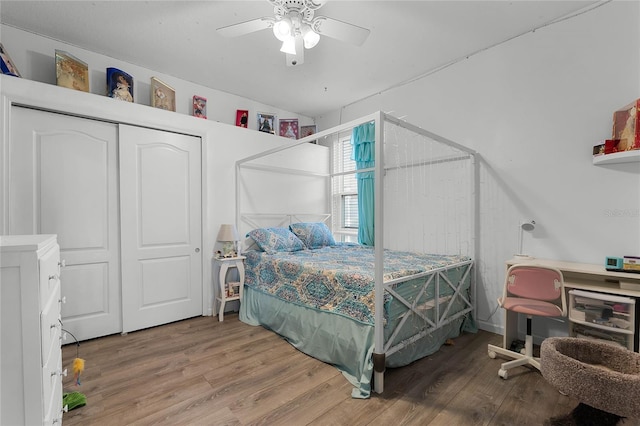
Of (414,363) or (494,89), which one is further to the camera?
(494,89)

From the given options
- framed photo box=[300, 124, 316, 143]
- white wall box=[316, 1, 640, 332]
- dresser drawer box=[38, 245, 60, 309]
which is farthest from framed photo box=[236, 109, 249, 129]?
dresser drawer box=[38, 245, 60, 309]

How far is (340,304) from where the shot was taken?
2.07m

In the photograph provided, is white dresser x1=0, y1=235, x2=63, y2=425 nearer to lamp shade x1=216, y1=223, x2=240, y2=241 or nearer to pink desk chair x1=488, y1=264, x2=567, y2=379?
lamp shade x1=216, y1=223, x2=240, y2=241

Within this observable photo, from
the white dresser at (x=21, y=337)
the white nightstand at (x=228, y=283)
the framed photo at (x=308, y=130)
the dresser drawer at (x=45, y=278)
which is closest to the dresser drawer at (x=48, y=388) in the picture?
the white dresser at (x=21, y=337)

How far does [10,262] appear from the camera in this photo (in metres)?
0.86

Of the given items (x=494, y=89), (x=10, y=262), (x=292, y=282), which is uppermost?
(x=494, y=89)

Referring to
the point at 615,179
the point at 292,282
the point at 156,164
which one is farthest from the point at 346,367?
the point at 156,164

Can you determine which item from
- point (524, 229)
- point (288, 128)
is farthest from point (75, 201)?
point (524, 229)

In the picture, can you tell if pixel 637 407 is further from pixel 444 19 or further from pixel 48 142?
pixel 48 142

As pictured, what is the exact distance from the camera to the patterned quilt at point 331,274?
1965 millimetres

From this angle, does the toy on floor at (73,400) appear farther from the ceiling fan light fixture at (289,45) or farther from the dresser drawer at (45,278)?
the ceiling fan light fixture at (289,45)

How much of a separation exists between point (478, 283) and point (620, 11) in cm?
247

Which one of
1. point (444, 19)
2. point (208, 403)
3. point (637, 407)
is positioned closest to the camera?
point (637, 407)

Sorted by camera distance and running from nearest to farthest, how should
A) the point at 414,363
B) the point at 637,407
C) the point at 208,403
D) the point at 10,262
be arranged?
the point at 10,262 → the point at 637,407 → the point at 208,403 → the point at 414,363
